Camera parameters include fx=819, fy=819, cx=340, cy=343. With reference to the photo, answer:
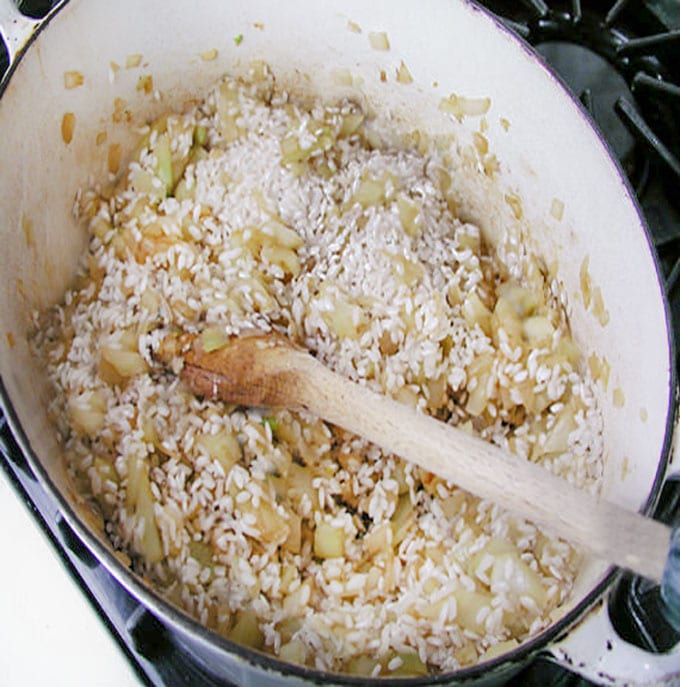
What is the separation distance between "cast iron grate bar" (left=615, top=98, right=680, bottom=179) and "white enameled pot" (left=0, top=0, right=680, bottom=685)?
28cm

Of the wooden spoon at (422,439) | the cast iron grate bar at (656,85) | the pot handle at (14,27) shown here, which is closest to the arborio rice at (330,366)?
the wooden spoon at (422,439)

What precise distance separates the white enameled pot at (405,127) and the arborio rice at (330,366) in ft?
0.17

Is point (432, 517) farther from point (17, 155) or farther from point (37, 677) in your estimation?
point (17, 155)

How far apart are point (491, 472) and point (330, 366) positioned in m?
0.38

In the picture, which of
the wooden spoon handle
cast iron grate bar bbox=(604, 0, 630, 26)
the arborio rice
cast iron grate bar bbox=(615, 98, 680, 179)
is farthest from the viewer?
cast iron grate bar bbox=(604, 0, 630, 26)

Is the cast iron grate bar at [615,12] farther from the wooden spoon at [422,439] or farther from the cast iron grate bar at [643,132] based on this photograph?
the wooden spoon at [422,439]

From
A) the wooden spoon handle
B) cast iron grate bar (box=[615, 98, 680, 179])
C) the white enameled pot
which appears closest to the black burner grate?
cast iron grate bar (box=[615, 98, 680, 179])

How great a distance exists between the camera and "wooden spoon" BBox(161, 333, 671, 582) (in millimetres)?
884

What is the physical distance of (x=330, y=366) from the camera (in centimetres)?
131

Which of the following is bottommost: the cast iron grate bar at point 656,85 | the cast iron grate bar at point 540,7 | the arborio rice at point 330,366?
the arborio rice at point 330,366

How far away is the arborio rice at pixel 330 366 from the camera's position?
111 cm

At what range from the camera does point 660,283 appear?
3.49 ft

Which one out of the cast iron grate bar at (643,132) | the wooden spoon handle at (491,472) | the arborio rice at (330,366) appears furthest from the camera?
the cast iron grate bar at (643,132)

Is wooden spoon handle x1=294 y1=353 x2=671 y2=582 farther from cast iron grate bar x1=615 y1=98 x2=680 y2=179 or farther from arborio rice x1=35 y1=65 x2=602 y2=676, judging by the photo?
cast iron grate bar x1=615 y1=98 x2=680 y2=179
